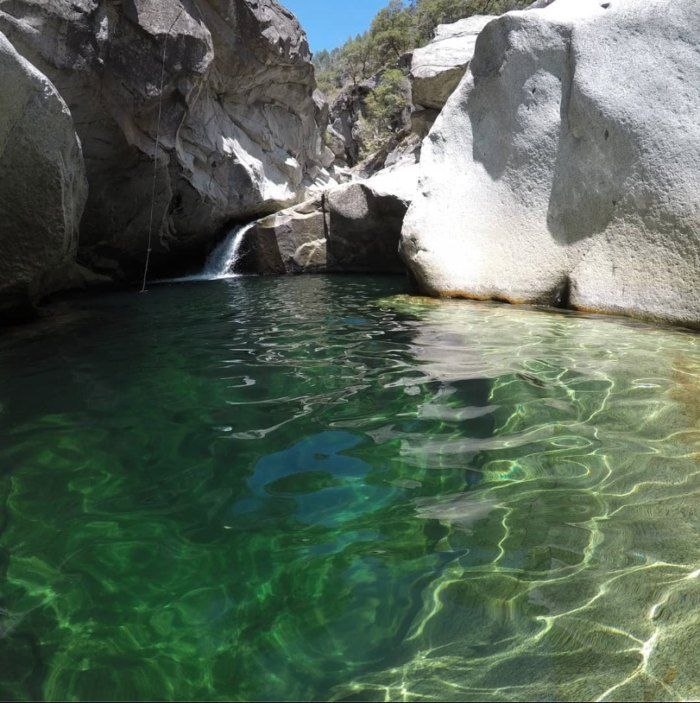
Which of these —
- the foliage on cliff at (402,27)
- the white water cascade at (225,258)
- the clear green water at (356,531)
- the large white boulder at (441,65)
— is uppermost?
the foliage on cliff at (402,27)

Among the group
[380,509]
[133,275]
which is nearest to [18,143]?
[380,509]

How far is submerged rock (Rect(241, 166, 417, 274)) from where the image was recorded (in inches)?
549

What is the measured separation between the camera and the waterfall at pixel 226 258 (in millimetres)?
15164

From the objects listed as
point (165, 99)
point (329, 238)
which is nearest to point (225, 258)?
point (329, 238)

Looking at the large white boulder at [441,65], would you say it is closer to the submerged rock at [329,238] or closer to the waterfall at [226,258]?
the submerged rock at [329,238]

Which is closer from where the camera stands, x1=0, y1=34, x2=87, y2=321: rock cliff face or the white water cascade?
x1=0, y1=34, x2=87, y2=321: rock cliff face

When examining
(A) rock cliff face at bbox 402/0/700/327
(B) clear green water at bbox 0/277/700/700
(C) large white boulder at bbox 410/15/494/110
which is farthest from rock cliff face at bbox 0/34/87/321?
(C) large white boulder at bbox 410/15/494/110

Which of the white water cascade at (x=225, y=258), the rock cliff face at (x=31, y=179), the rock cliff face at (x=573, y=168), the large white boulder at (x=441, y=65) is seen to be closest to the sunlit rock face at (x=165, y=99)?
the white water cascade at (x=225, y=258)

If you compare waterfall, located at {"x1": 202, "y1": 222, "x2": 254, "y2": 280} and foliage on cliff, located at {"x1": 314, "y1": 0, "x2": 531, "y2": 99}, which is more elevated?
foliage on cliff, located at {"x1": 314, "y1": 0, "x2": 531, "y2": 99}

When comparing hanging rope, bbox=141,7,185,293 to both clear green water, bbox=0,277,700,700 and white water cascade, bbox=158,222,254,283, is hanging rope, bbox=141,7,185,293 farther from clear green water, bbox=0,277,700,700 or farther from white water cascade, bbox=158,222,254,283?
clear green water, bbox=0,277,700,700

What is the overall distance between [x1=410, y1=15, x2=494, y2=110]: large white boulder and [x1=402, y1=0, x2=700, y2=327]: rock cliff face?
5.73m

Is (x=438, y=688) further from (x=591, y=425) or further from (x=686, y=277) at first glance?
(x=686, y=277)

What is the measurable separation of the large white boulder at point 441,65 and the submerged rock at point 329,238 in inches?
79.0

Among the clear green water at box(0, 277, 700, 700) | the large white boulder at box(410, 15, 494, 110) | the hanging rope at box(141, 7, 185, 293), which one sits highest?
the large white boulder at box(410, 15, 494, 110)
